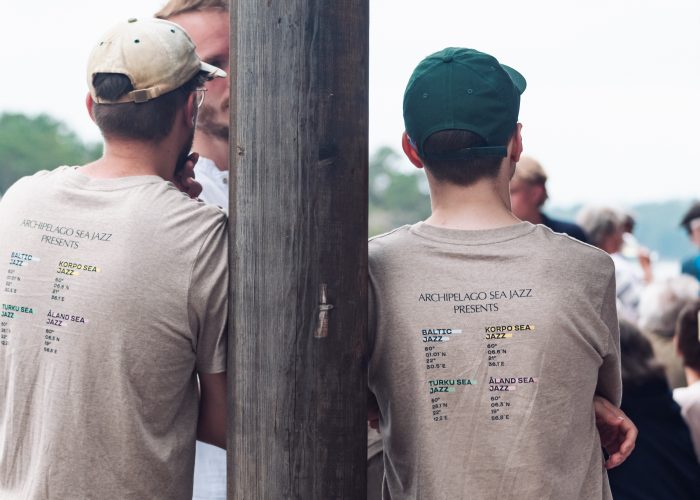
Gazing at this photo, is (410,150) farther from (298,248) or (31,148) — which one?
(31,148)

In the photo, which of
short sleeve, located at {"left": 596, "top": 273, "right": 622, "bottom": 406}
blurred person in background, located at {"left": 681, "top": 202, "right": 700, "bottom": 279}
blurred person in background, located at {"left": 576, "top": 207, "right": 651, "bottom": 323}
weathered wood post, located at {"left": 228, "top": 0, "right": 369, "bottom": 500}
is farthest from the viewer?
blurred person in background, located at {"left": 681, "top": 202, "right": 700, "bottom": 279}

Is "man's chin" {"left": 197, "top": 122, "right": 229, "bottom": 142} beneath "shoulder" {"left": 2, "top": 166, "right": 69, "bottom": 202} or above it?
above

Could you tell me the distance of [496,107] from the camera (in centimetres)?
233

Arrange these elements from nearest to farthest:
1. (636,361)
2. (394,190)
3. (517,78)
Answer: (517,78), (636,361), (394,190)

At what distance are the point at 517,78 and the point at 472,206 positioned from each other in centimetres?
42

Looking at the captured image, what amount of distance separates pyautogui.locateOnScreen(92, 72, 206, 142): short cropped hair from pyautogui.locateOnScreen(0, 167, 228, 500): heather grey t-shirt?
5.7 inches

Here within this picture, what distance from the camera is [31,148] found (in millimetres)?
68250

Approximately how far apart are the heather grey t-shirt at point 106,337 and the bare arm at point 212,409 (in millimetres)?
32

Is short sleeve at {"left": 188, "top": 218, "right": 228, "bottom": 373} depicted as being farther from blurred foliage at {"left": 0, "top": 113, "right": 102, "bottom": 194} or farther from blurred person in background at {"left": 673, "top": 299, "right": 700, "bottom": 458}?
blurred foliage at {"left": 0, "top": 113, "right": 102, "bottom": 194}

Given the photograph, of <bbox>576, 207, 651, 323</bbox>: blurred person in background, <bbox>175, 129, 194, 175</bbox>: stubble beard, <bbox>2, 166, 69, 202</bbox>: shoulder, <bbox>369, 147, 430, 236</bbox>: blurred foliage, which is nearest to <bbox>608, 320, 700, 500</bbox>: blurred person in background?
<bbox>175, 129, 194, 175</bbox>: stubble beard

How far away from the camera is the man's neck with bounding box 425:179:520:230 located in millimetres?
2311

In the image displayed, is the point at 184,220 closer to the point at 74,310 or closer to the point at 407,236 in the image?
the point at 74,310

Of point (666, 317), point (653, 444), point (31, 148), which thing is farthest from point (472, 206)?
point (31, 148)

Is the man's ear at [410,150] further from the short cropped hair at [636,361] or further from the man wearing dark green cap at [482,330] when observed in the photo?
the short cropped hair at [636,361]
